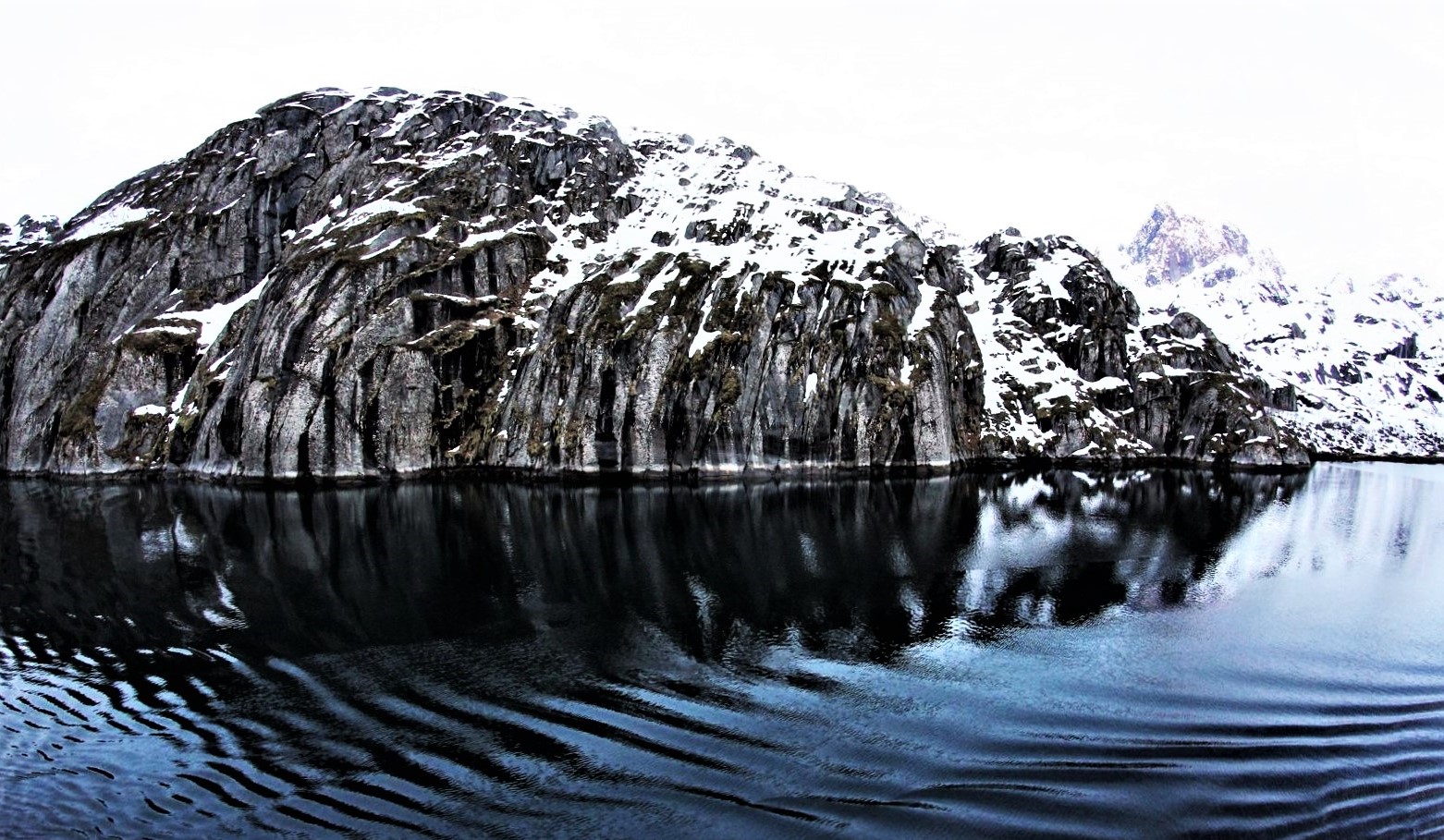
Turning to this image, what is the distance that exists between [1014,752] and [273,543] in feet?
200

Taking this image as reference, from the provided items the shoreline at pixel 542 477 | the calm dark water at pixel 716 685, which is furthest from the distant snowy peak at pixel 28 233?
the calm dark water at pixel 716 685

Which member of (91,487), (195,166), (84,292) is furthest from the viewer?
(195,166)

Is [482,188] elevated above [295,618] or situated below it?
above

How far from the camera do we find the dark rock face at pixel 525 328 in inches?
4663

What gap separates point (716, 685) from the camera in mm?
32719

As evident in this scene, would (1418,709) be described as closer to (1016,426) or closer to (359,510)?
(359,510)

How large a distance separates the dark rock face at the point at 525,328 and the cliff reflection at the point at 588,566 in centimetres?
2157

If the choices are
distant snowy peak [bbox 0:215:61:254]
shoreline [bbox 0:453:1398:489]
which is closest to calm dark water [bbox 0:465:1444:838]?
shoreline [bbox 0:453:1398:489]

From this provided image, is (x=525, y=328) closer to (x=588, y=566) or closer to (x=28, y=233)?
(x=588, y=566)

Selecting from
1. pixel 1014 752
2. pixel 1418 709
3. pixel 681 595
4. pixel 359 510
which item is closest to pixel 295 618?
pixel 681 595

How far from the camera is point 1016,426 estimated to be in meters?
148

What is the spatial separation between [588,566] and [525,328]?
268 feet

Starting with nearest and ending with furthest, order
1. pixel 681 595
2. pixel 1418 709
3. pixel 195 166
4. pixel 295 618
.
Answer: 1. pixel 1418 709
2. pixel 295 618
3. pixel 681 595
4. pixel 195 166

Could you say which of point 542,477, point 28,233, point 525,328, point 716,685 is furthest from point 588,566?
point 28,233
